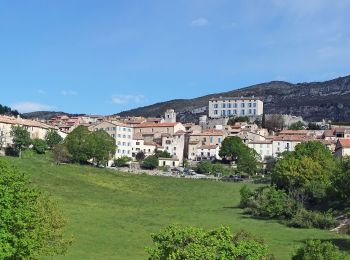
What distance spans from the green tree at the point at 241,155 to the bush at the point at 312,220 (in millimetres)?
59398

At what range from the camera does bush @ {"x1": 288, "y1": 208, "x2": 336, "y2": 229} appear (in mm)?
61219

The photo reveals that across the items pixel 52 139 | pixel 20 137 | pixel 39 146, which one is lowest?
pixel 39 146

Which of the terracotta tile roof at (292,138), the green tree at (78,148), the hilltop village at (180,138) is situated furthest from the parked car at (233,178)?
the terracotta tile roof at (292,138)

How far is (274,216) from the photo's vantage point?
6919cm

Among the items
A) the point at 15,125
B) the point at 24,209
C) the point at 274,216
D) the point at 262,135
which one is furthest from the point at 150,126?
the point at 24,209

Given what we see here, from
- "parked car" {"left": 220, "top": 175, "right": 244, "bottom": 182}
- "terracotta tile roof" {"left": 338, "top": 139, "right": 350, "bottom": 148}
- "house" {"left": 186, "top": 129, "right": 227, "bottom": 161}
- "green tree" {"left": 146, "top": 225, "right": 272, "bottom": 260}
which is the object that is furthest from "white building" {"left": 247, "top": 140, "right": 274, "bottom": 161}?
"green tree" {"left": 146, "top": 225, "right": 272, "bottom": 260}

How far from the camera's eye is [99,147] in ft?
397

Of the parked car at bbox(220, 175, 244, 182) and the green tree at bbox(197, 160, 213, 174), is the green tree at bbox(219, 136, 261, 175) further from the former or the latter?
the green tree at bbox(197, 160, 213, 174)

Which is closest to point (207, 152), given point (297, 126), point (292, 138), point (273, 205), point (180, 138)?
point (180, 138)

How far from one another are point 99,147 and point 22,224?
305 feet

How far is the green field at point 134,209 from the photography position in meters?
47.2

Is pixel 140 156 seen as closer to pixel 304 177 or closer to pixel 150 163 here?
pixel 150 163

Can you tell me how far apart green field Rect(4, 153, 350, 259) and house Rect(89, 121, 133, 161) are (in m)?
41.2

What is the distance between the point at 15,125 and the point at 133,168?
106 ft
